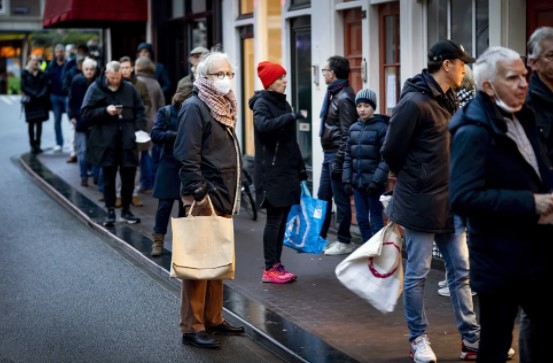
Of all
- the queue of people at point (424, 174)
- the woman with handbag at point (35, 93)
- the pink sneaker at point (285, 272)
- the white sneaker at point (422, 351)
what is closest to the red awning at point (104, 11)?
the woman with handbag at point (35, 93)

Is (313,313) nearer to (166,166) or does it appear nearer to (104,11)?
(166,166)

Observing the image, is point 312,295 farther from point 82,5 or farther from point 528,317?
point 82,5

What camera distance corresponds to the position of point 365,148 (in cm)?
969

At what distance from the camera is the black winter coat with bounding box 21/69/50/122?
72.0ft

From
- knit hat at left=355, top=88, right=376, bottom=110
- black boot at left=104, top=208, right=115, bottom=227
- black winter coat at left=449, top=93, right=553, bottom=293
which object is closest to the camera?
black winter coat at left=449, top=93, right=553, bottom=293

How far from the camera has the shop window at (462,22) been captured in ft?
31.9

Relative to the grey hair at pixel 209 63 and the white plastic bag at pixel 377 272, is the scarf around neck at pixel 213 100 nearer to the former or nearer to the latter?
the grey hair at pixel 209 63

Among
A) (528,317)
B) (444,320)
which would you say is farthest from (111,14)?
(528,317)

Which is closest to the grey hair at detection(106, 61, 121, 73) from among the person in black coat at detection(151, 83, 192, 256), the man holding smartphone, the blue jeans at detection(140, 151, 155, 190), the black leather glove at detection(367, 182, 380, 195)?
the man holding smartphone

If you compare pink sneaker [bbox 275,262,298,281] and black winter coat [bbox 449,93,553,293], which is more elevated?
black winter coat [bbox 449,93,553,293]

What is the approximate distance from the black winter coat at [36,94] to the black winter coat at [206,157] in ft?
49.0

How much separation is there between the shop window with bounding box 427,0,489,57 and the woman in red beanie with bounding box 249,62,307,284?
185 centimetres

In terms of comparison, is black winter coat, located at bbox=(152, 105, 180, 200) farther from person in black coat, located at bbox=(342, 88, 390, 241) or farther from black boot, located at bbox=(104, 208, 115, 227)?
black boot, located at bbox=(104, 208, 115, 227)

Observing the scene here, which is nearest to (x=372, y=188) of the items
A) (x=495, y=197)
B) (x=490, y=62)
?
(x=490, y=62)
